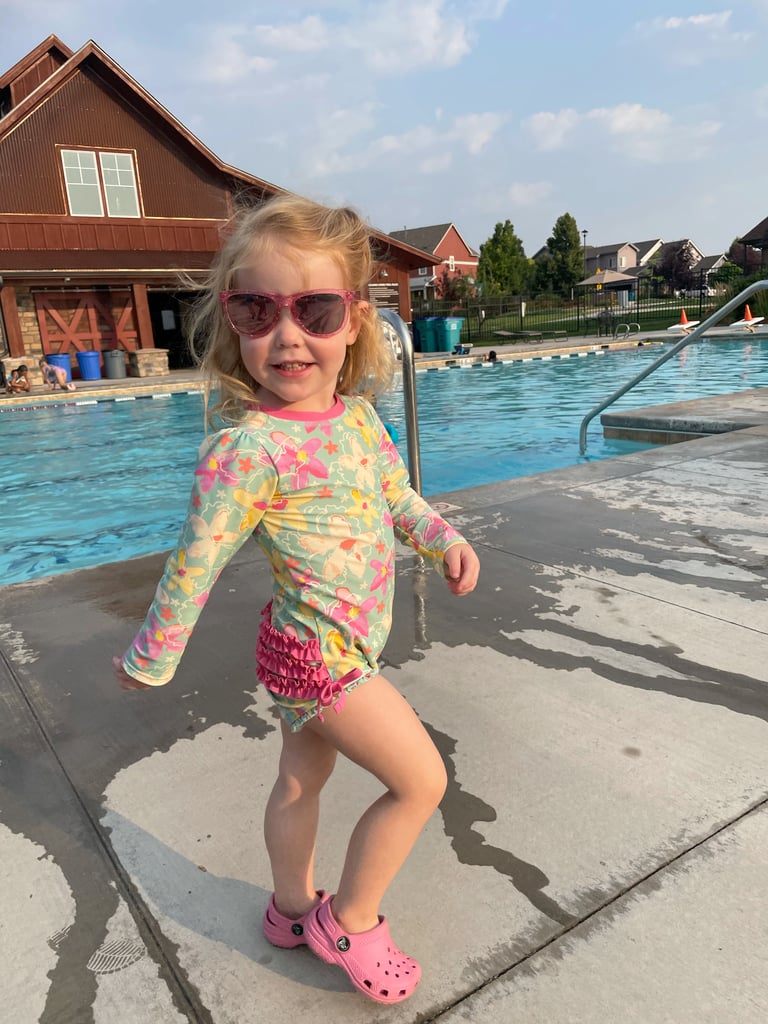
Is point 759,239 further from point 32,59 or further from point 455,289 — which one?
point 32,59

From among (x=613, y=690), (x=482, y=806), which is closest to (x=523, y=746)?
(x=482, y=806)

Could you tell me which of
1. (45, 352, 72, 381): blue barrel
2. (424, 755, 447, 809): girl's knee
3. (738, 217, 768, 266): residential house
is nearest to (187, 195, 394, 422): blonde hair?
(424, 755, 447, 809): girl's knee

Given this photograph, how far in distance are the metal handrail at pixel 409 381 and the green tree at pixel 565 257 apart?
2413 inches

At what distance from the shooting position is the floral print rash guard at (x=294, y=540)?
1.36 metres

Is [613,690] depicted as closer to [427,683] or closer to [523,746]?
[523,746]

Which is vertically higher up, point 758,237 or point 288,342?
point 758,237

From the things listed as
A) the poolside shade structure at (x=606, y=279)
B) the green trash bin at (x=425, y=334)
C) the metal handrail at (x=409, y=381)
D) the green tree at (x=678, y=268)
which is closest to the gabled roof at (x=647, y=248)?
the green tree at (x=678, y=268)

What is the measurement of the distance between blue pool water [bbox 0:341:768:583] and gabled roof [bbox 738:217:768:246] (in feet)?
83.6

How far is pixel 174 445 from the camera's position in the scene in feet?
39.6

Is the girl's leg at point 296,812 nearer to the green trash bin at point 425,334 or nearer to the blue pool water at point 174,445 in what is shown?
the blue pool water at point 174,445

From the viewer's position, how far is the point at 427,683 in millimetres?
2670

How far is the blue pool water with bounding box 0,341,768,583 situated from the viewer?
25.2 ft

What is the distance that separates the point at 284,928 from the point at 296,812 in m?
0.28

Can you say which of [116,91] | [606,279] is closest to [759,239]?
[606,279]
